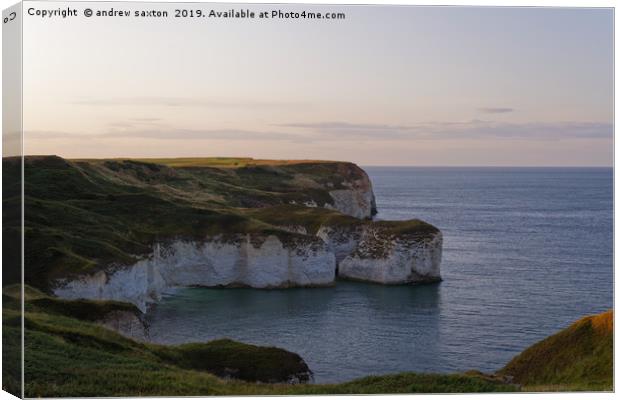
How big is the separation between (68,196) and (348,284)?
2061 centimetres

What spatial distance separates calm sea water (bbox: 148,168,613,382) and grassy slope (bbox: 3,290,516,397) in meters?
9.28

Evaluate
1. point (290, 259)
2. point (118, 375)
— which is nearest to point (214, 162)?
point (290, 259)

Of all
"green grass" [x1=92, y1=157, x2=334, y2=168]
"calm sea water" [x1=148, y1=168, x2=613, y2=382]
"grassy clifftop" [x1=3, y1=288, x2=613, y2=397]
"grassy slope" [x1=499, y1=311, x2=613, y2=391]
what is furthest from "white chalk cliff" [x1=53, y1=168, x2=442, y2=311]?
"grassy slope" [x1=499, y1=311, x2=613, y2=391]

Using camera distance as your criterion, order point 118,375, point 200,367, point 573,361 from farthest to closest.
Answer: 1. point 200,367
2. point 573,361
3. point 118,375

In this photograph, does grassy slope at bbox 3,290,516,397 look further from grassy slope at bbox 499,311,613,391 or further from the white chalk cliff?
the white chalk cliff

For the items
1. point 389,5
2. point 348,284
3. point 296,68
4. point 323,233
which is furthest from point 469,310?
point 389,5

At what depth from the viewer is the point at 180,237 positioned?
60.8 m

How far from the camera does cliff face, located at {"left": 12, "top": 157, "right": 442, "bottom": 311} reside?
45.0m

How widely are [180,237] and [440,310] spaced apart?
18777mm

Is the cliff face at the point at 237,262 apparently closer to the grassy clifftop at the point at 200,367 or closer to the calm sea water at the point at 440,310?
the calm sea water at the point at 440,310

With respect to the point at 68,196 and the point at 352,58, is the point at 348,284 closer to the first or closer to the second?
the point at 68,196

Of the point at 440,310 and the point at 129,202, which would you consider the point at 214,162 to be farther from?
the point at 440,310

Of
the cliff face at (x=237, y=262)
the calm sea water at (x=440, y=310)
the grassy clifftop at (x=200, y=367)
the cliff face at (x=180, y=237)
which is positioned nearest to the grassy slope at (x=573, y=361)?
the grassy clifftop at (x=200, y=367)

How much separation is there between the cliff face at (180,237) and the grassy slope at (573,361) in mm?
21876
